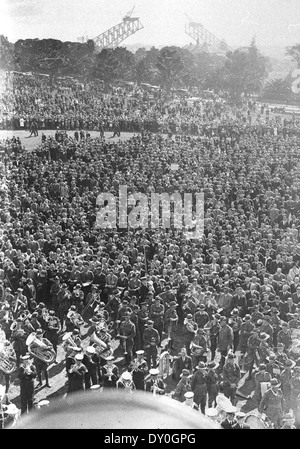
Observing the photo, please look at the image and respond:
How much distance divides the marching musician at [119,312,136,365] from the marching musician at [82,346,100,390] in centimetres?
130

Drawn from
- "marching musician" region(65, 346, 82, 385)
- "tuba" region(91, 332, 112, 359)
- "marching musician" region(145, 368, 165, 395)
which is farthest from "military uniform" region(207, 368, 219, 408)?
"marching musician" region(65, 346, 82, 385)

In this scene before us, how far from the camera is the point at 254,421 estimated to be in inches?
406

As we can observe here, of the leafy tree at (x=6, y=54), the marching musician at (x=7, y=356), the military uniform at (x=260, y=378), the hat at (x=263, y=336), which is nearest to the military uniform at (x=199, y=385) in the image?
the military uniform at (x=260, y=378)

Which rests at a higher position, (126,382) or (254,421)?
(126,382)

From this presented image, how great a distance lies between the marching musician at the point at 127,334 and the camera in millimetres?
13391

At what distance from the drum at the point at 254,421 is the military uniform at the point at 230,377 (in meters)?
1.22

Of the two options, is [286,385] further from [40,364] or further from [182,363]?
[40,364]

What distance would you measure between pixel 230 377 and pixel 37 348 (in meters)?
4.10

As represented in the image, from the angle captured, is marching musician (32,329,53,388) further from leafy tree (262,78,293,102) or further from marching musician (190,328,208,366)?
leafy tree (262,78,293,102)

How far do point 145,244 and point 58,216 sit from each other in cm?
412

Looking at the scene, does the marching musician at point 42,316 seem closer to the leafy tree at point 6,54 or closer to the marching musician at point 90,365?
the marching musician at point 90,365

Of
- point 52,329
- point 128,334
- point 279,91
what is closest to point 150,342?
point 128,334

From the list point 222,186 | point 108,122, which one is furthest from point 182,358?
point 108,122

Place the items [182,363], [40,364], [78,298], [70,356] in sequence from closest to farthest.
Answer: [70,356] → [182,363] → [40,364] → [78,298]
